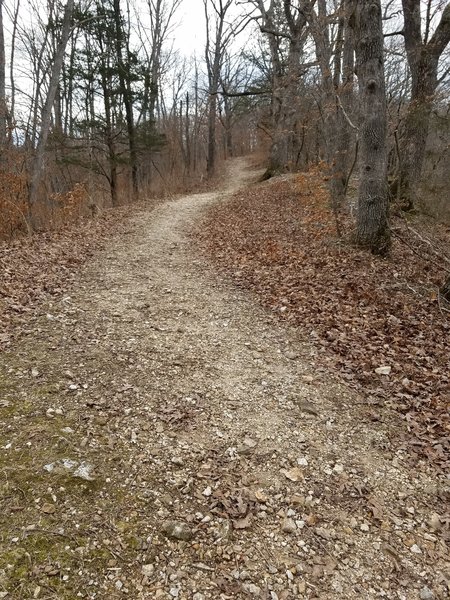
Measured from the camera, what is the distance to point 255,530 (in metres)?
2.52

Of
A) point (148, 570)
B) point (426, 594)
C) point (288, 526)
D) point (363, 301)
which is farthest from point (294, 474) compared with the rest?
point (363, 301)

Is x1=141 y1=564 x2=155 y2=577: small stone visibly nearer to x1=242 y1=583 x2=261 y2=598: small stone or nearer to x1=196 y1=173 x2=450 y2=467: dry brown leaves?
x1=242 y1=583 x2=261 y2=598: small stone

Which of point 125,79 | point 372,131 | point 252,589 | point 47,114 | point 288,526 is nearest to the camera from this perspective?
point 252,589

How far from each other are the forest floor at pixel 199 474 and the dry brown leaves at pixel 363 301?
0.24 metres

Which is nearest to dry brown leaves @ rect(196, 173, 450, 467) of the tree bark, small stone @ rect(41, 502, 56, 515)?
small stone @ rect(41, 502, 56, 515)

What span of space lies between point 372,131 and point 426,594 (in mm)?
6335

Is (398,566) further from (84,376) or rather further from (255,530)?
(84,376)

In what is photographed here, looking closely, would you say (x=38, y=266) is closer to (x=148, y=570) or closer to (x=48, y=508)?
(x=48, y=508)

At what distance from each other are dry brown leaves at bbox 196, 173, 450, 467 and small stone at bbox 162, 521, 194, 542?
80.7 inches

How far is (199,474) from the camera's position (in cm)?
287

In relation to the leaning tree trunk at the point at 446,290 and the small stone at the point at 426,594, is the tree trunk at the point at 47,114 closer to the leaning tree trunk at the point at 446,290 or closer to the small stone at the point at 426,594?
the leaning tree trunk at the point at 446,290

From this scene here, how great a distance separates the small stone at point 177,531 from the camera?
241 centimetres

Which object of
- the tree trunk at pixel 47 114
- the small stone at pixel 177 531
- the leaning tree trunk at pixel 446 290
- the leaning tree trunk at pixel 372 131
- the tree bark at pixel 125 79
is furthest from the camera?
the tree bark at pixel 125 79

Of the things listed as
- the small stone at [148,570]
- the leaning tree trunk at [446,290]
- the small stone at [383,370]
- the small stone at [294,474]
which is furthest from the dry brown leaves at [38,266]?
the leaning tree trunk at [446,290]
